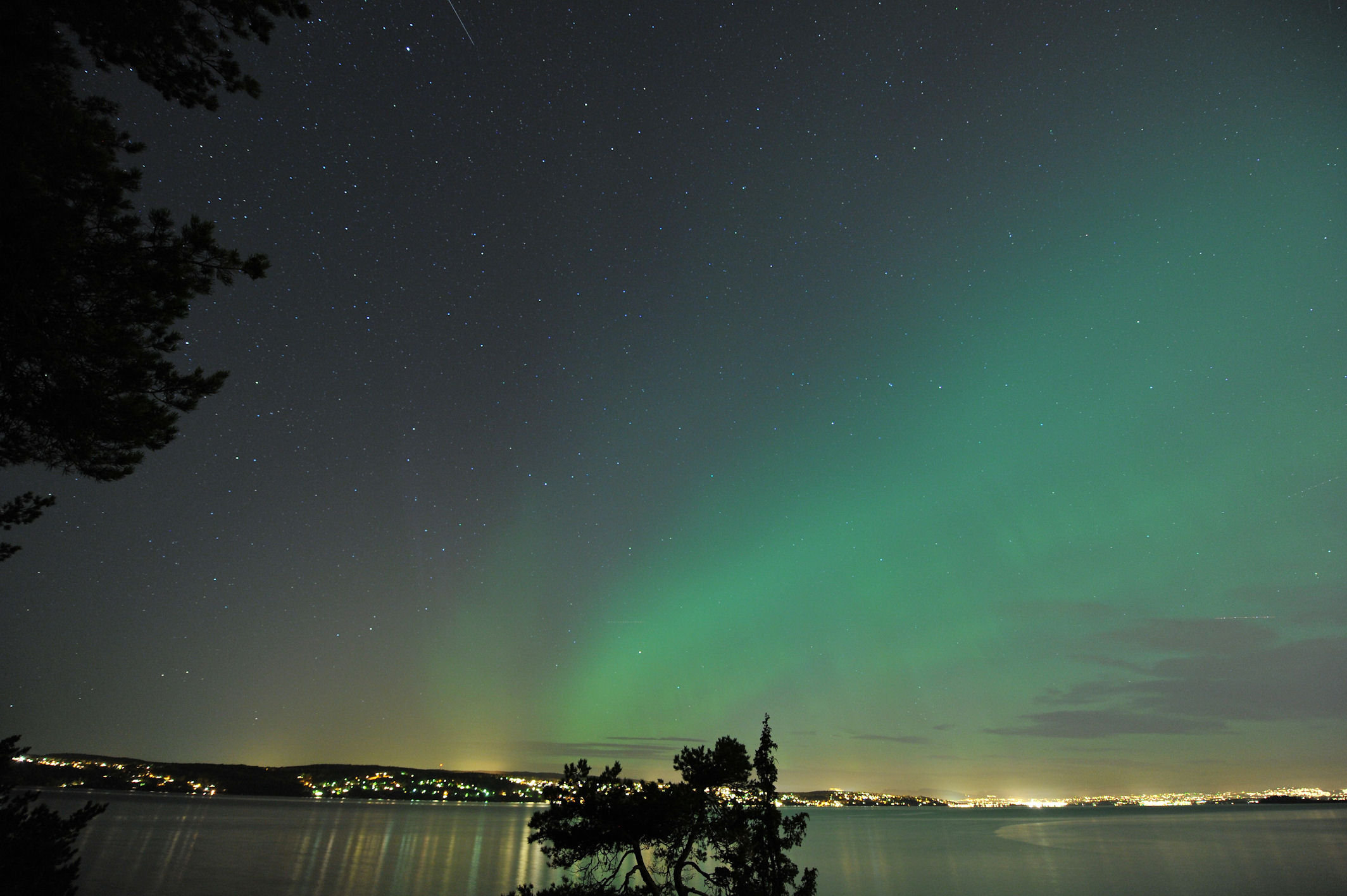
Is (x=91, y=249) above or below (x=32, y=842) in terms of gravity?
above

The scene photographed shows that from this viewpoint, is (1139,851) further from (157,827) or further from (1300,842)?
(157,827)

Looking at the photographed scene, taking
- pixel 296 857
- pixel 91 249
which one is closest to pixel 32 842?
pixel 91 249

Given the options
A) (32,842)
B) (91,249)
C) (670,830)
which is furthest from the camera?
(670,830)

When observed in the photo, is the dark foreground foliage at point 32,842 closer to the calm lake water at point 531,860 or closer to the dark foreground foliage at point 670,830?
the dark foreground foliage at point 670,830

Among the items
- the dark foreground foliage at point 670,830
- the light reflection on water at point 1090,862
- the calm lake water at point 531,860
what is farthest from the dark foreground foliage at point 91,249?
the light reflection on water at point 1090,862

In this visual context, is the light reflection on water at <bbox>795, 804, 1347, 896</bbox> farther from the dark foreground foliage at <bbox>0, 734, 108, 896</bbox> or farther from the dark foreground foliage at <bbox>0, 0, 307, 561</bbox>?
the dark foreground foliage at <bbox>0, 0, 307, 561</bbox>

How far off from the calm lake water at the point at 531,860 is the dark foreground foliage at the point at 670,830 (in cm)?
4583

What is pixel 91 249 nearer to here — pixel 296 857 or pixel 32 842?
pixel 32 842

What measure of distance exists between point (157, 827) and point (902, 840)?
11384 centimetres

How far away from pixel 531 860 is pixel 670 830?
7122 centimetres

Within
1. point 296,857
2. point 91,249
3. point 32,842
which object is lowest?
point 32,842

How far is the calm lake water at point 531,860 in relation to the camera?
172 ft

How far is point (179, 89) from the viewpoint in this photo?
919cm

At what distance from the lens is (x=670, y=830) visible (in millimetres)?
14445
